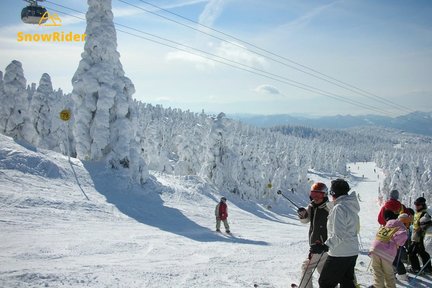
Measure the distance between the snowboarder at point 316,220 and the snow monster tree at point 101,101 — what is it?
19.2 metres

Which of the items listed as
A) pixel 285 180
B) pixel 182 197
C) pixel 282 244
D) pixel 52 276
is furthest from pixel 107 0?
pixel 285 180

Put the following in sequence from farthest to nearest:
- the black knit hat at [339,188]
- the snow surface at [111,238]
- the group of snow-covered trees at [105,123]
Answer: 1. the group of snow-covered trees at [105,123]
2. the snow surface at [111,238]
3. the black knit hat at [339,188]

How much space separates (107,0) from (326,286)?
83.5ft

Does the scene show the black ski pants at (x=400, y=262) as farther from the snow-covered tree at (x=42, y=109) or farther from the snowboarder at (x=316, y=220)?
the snow-covered tree at (x=42, y=109)

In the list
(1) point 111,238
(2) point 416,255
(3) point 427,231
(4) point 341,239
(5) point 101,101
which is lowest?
(1) point 111,238

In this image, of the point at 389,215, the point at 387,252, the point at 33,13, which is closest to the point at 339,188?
the point at 387,252

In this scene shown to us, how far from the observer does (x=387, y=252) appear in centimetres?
686

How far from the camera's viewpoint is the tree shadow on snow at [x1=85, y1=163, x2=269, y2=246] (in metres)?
16.1

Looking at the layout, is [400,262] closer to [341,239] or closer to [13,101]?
[341,239]

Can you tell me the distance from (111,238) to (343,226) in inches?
339

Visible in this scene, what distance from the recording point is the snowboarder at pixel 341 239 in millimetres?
5578

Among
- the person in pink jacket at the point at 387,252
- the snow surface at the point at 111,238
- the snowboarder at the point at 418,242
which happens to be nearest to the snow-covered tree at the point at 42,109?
the snow surface at the point at 111,238

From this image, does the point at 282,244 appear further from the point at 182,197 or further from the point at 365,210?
the point at 365,210

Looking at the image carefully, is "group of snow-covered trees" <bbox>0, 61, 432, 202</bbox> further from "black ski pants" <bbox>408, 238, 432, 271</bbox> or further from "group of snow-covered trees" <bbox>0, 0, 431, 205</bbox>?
"black ski pants" <bbox>408, 238, 432, 271</bbox>
